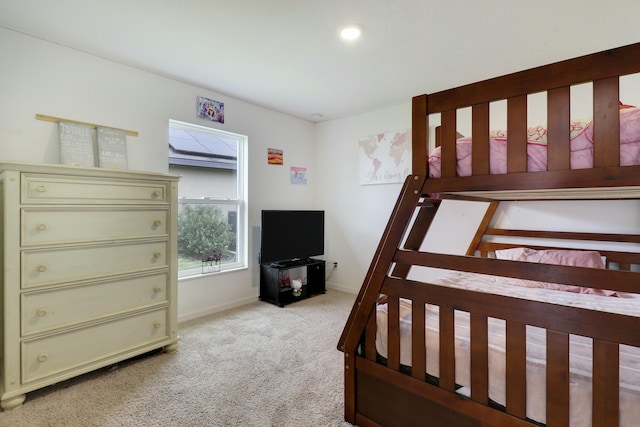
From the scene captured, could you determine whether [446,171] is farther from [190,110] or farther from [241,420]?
[190,110]

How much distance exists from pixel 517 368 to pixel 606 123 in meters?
0.86

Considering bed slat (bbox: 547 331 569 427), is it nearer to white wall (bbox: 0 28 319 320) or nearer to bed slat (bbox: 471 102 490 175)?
bed slat (bbox: 471 102 490 175)

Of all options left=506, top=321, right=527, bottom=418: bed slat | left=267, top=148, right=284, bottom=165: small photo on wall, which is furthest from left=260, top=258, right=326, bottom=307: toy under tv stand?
left=506, top=321, right=527, bottom=418: bed slat

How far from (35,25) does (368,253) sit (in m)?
3.51

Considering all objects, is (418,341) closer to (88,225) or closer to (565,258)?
(565,258)

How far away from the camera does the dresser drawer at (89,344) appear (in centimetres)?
174

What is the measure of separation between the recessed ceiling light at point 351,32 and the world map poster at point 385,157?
1551 mm

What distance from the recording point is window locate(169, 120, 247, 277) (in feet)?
10.00

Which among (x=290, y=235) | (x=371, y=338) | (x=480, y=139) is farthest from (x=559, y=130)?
(x=290, y=235)

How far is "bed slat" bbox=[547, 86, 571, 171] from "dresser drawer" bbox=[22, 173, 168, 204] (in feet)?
7.58

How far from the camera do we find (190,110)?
300 cm

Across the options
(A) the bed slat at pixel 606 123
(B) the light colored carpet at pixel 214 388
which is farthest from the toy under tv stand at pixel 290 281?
(A) the bed slat at pixel 606 123

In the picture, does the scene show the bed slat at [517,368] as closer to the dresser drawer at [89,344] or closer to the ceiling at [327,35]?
the ceiling at [327,35]

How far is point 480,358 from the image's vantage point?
3.76 feet
